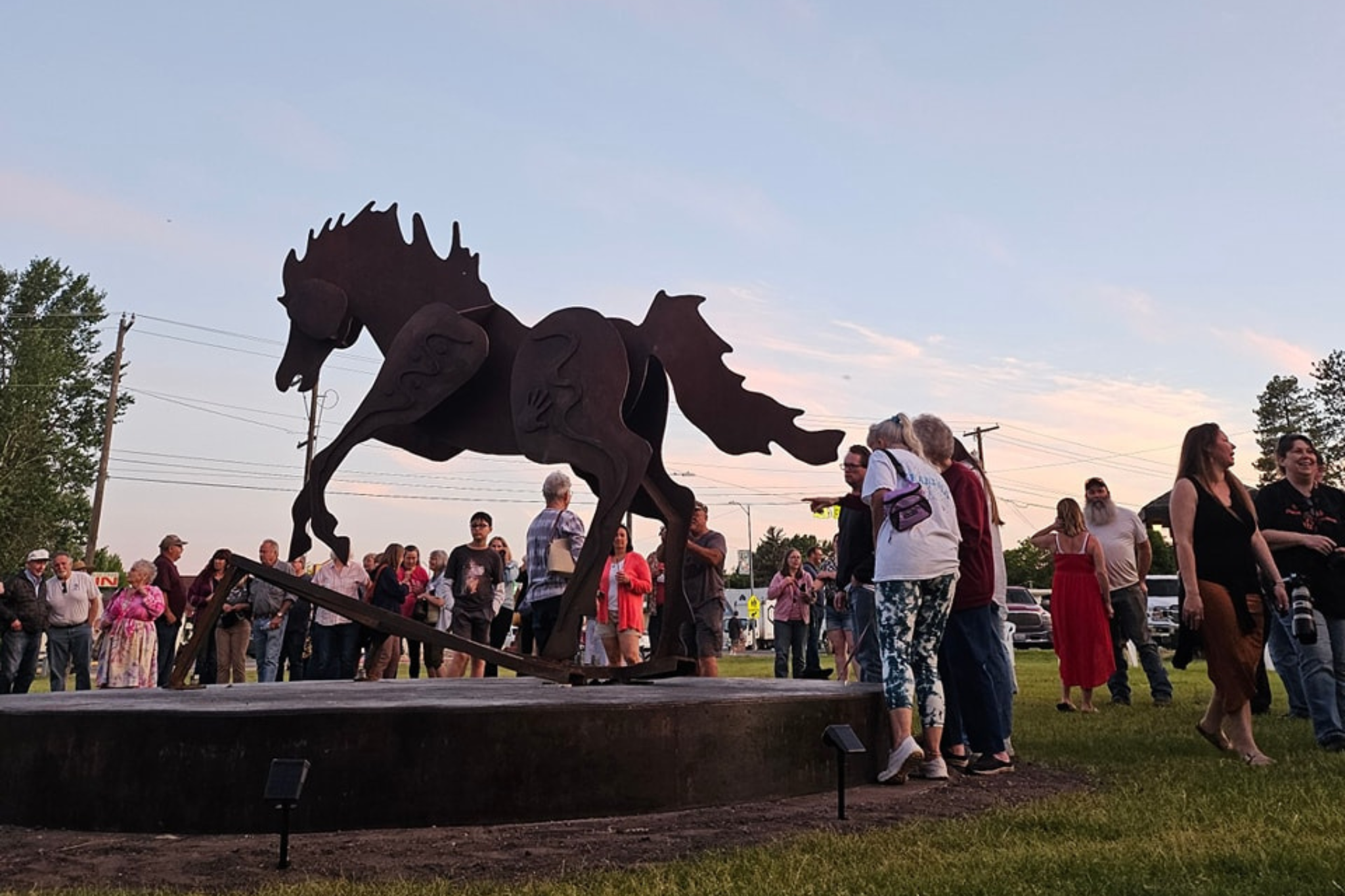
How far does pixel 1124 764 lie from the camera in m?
6.03

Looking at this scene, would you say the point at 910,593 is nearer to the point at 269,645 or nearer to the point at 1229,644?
the point at 1229,644

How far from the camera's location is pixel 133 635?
10.8m

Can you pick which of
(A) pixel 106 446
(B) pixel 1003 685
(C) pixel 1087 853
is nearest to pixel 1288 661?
(B) pixel 1003 685

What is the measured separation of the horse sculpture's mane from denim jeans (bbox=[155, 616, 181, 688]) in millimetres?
5974

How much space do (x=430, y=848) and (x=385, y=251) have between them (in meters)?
4.13

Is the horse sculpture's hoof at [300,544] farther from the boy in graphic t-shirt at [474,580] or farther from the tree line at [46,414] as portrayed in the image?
the tree line at [46,414]

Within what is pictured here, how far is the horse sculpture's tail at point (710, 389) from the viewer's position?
6570mm

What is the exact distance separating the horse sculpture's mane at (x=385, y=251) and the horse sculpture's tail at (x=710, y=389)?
4.03ft

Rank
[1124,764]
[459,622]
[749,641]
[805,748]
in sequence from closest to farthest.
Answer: [805,748] → [1124,764] → [459,622] → [749,641]

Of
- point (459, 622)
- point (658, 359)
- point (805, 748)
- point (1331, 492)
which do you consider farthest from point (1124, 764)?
point (459, 622)

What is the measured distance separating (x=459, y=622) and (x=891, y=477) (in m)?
5.73

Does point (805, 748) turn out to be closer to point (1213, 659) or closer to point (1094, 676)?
point (1213, 659)

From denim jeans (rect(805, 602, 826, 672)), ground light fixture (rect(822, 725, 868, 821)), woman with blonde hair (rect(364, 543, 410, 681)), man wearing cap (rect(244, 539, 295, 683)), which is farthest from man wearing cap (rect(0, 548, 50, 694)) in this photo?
ground light fixture (rect(822, 725, 868, 821))

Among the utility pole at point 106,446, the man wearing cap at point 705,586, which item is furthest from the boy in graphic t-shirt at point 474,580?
the utility pole at point 106,446
